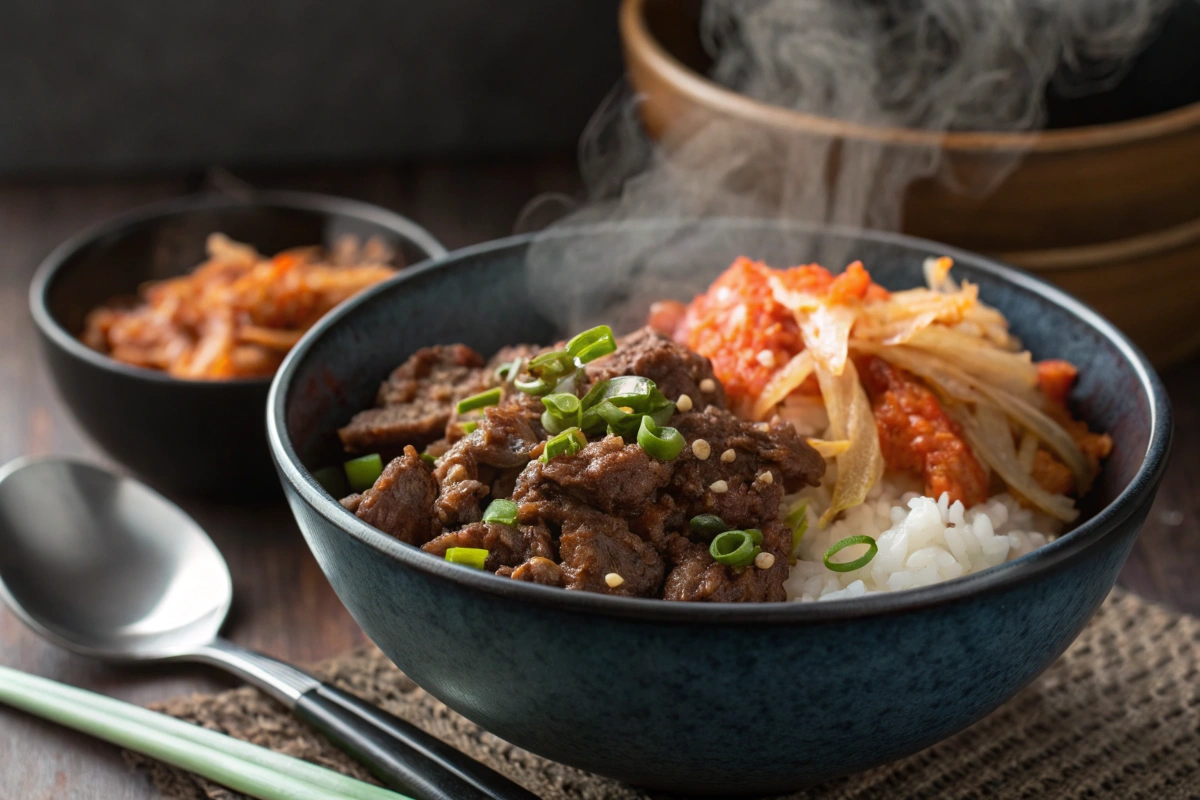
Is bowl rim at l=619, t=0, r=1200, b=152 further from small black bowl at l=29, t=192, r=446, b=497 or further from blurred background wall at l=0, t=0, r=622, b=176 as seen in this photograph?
blurred background wall at l=0, t=0, r=622, b=176

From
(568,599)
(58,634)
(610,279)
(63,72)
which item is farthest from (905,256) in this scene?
(63,72)

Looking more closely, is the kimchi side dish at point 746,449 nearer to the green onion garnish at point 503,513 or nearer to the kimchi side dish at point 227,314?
the green onion garnish at point 503,513

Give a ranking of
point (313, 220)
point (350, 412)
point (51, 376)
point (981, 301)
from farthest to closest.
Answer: point (313, 220), point (51, 376), point (981, 301), point (350, 412)

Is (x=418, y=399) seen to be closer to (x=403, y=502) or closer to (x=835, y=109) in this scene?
(x=403, y=502)

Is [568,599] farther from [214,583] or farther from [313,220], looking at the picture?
[313,220]

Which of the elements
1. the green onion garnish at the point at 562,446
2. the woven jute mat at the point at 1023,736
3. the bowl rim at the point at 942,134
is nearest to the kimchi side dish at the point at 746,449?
→ the green onion garnish at the point at 562,446

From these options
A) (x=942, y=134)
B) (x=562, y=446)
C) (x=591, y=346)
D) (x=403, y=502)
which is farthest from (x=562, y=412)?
(x=942, y=134)
